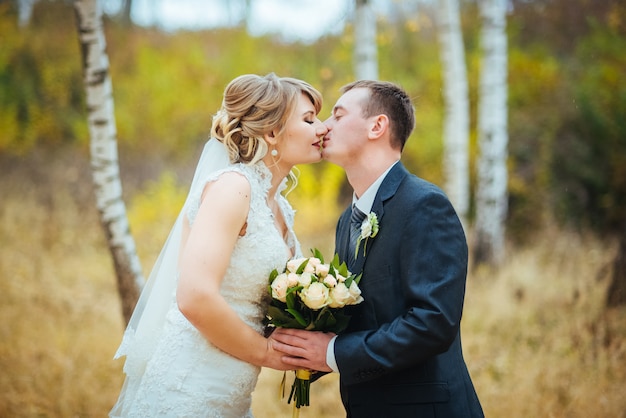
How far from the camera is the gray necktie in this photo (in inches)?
118

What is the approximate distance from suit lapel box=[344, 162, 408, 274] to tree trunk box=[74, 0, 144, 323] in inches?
104

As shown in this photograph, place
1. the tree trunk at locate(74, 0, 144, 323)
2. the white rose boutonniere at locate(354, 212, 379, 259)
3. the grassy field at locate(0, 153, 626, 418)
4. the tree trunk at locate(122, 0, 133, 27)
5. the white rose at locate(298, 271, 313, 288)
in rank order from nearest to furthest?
the white rose at locate(298, 271, 313, 288), the white rose boutonniere at locate(354, 212, 379, 259), the tree trunk at locate(74, 0, 144, 323), the grassy field at locate(0, 153, 626, 418), the tree trunk at locate(122, 0, 133, 27)

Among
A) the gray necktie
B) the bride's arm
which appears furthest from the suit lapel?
the bride's arm

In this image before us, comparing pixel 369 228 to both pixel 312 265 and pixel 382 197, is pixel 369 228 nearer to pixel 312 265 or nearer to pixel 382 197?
pixel 382 197

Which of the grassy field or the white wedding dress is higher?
the white wedding dress

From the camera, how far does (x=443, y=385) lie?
263cm

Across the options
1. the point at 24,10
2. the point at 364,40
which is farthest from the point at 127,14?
the point at 364,40

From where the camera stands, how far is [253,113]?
2949mm

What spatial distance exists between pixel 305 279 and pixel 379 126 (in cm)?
91

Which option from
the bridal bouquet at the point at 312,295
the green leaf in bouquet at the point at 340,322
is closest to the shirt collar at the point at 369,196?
the bridal bouquet at the point at 312,295

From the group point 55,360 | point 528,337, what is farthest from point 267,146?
point 528,337

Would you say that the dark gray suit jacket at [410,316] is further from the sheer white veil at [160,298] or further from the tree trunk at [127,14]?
the tree trunk at [127,14]

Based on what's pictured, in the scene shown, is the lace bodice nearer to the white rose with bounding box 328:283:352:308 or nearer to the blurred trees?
the white rose with bounding box 328:283:352:308

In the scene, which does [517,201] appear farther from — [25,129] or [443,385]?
[25,129]
